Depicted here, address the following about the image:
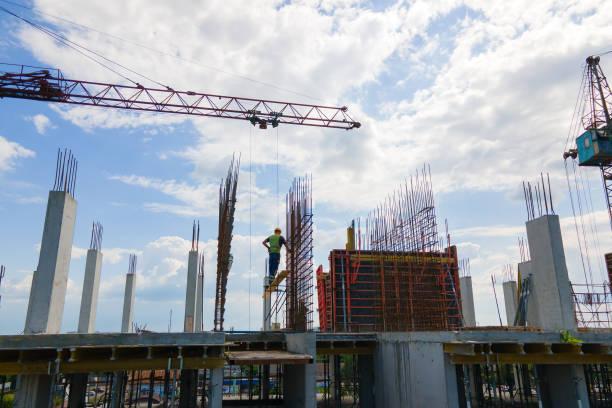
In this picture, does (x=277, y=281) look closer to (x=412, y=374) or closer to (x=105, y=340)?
(x=412, y=374)

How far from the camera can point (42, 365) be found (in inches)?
392

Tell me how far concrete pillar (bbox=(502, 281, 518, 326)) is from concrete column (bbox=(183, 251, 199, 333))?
18100 mm

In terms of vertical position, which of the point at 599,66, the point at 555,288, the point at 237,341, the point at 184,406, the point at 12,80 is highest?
the point at 599,66

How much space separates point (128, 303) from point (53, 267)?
11.9 m

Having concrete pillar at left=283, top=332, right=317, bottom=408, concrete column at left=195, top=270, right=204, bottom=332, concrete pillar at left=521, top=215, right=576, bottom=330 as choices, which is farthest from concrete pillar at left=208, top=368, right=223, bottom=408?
concrete column at left=195, top=270, right=204, bottom=332

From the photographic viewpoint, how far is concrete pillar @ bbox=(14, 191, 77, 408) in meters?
11.8

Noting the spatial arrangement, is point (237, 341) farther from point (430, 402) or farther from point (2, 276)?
point (2, 276)

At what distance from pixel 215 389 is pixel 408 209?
1324 cm

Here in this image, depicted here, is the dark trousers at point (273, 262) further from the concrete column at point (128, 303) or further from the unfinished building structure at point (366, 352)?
the concrete column at point (128, 303)

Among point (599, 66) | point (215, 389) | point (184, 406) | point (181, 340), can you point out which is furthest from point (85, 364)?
point (599, 66)

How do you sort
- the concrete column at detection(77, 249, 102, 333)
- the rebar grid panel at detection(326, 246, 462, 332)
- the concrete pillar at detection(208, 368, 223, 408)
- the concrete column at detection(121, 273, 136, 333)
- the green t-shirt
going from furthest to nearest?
the rebar grid panel at detection(326, 246, 462, 332), the concrete column at detection(121, 273, 136, 333), the concrete column at detection(77, 249, 102, 333), the green t-shirt, the concrete pillar at detection(208, 368, 223, 408)

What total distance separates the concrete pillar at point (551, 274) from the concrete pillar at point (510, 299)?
1203 centimetres

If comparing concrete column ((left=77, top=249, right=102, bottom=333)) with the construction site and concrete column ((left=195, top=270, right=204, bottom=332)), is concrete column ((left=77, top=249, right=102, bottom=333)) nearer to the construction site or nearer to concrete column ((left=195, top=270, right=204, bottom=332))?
the construction site

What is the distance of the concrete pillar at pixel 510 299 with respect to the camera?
945 inches
